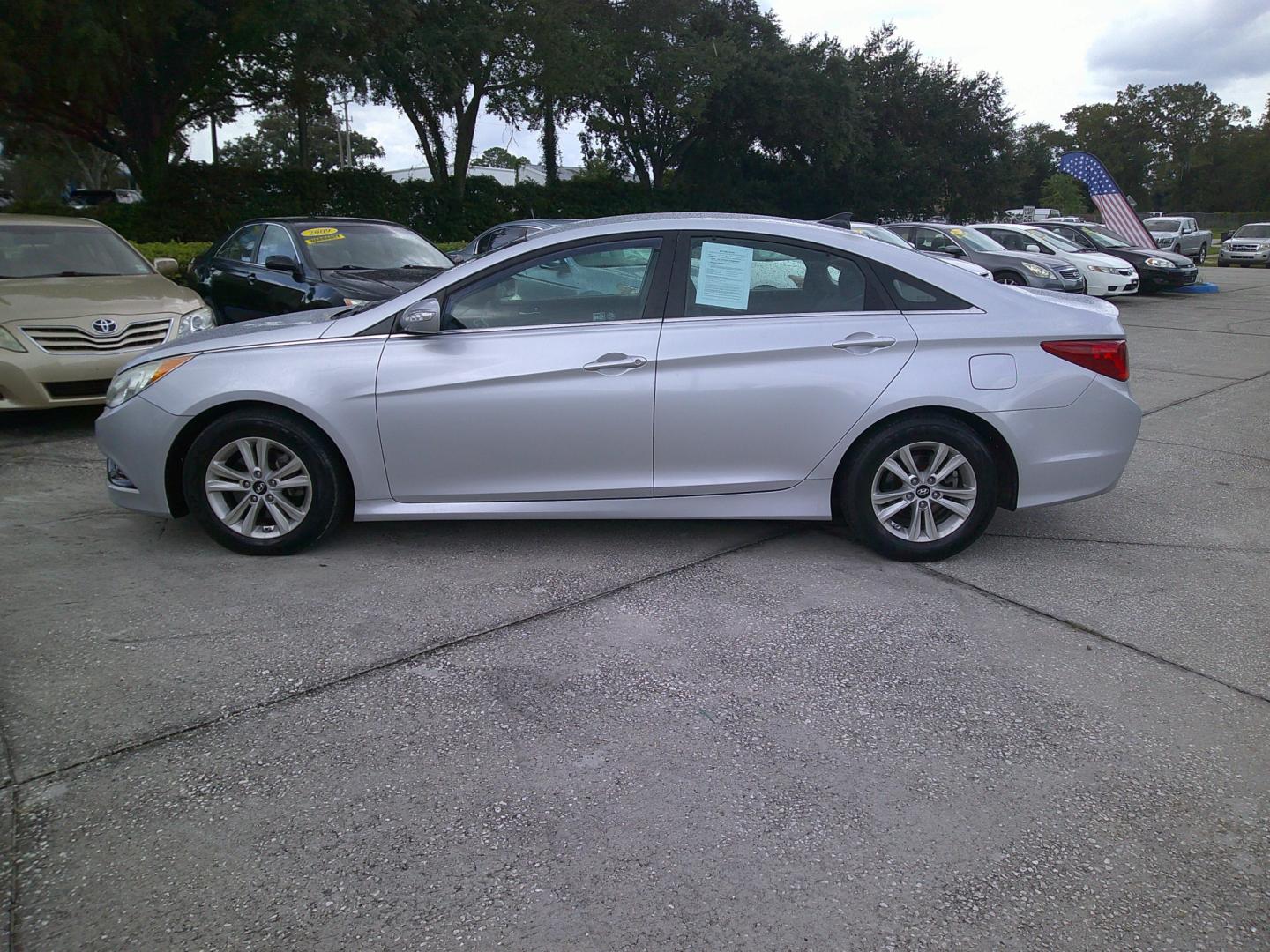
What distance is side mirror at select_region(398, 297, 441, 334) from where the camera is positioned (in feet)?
14.5

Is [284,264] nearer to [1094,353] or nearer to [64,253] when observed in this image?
[64,253]

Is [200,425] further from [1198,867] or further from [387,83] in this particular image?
[387,83]

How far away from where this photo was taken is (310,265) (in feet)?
29.5

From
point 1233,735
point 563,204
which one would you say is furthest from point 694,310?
point 563,204

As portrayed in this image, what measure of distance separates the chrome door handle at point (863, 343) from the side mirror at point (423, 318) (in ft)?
6.10

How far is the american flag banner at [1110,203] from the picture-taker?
24.9 meters

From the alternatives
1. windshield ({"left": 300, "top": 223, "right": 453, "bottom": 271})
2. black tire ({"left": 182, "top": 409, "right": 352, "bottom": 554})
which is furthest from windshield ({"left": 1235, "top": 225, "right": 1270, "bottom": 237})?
black tire ({"left": 182, "top": 409, "right": 352, "bottom": 554})

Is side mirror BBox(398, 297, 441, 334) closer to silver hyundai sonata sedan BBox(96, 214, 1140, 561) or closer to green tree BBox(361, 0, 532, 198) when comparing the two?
silver hyundai sonata sedan BBox(96, 214, 1140, 561)

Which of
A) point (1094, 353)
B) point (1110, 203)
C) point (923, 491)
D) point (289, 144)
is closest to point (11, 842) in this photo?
point (923, 491)


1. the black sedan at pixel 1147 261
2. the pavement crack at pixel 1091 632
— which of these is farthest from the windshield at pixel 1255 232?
the pavement crack at pixel 1091 632

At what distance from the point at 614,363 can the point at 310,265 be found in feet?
18.4

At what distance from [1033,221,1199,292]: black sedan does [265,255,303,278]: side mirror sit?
16206 mm

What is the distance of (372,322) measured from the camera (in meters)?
4.55

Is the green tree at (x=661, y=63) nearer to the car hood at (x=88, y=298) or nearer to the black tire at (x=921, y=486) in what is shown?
the car hood at (x=88, y=298)
